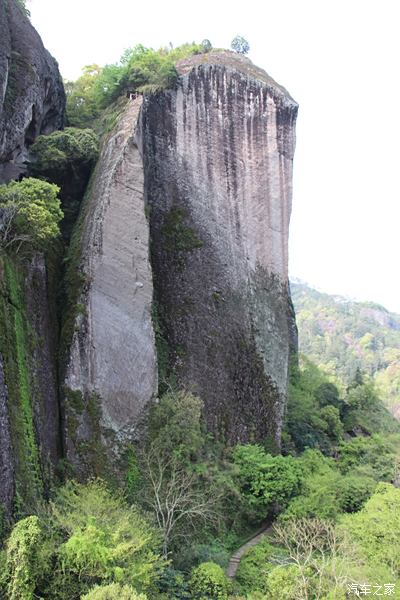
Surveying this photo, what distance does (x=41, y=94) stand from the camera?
63.6 ft

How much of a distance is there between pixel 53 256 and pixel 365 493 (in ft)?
42.0

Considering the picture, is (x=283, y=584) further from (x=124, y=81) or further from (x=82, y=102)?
(x=82, y=102)

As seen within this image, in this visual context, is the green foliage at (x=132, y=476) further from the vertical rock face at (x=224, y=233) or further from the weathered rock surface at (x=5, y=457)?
the weathered rock surface at (x=5, y=457)

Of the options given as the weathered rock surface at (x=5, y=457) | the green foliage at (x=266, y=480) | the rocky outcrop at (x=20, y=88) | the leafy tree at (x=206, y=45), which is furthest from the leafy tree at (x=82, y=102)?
the green foliage at (x=266, y=480)

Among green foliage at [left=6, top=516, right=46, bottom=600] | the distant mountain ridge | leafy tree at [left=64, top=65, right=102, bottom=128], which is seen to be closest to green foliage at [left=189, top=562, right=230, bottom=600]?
green foliage at [left=6, top=516, right=46, bottom=600]

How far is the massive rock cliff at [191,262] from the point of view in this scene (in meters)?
16.9

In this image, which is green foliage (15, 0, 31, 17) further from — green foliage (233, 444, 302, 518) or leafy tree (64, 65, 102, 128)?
green foliage (233, 444, 302, 518)

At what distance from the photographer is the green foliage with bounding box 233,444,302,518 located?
18.6 m

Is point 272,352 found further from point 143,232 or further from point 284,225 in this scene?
point 143,232

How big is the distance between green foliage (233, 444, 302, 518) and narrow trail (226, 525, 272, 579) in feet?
1.85

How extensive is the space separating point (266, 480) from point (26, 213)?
11373mm

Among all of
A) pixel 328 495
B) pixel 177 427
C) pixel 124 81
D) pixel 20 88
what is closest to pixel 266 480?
pixel 328 495

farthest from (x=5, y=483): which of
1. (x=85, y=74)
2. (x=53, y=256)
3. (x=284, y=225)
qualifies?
(x=85, y=74)

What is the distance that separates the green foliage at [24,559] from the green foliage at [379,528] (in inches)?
343
